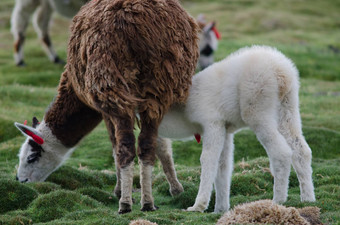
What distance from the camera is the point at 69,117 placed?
876 centimetres

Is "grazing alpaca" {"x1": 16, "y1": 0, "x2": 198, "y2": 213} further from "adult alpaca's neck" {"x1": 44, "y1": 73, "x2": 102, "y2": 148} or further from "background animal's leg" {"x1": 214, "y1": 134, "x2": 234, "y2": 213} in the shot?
"background animal's leg" {"x1": 214, "y1": 134, "x2": 234, "y2": 213}

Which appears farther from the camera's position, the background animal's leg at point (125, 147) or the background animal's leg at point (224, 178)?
the background animal's leg at point (224, 178)

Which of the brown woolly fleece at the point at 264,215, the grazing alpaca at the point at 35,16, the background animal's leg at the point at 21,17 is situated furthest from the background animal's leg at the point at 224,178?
the background animal's leg at the point at 21,17

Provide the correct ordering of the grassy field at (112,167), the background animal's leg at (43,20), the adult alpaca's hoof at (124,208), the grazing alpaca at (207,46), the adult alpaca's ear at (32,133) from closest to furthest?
the grassy field at (112,167) → the adult alpaca's hoof at (124,208) → the adult alpaca's ear at (32,133) → the grazing alpaca at (207,46) → the background animal's leg at (43,20)

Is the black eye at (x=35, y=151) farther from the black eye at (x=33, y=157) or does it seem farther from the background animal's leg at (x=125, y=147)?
the background animal's leg at (x=125, y=147)

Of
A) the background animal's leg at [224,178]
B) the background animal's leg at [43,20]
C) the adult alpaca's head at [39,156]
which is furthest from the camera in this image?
the background animal's leg at [43,20]

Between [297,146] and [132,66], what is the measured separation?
255 cm

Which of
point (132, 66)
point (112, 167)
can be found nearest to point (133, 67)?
point (132, 66)

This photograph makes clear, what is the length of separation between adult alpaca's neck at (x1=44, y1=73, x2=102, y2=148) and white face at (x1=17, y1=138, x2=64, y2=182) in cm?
34

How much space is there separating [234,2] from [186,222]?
43116mm

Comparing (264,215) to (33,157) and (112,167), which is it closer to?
(33,157)

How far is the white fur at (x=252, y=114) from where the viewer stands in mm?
6984

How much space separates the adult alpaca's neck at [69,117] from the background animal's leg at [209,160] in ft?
8.03

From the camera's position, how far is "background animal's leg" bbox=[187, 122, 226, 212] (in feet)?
Result: 23.0
